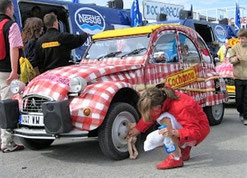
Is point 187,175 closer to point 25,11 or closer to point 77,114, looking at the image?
point 77,114

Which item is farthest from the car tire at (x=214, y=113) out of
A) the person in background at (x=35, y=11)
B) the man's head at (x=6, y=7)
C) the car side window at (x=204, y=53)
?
the person in background at (x=35, y=11)

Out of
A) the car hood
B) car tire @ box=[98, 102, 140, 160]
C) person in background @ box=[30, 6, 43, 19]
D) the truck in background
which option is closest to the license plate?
the car hood

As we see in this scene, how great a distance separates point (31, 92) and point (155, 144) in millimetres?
1672

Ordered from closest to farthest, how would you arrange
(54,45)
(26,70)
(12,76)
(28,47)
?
(12,76), (26,70), (54,45), (28,47)

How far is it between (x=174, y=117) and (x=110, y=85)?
2.83 feet

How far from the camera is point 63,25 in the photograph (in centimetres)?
970

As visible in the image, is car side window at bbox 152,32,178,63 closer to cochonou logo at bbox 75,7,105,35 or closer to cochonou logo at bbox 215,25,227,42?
cochonou logo at bbox 75,7,105,35

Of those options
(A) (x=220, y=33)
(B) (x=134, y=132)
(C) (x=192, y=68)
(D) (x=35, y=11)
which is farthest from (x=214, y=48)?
(B) (x=134, y=132)

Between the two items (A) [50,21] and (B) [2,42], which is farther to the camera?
(A) [50,21]

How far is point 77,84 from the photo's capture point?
14.4 ft

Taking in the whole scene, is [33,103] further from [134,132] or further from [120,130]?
[134,132]

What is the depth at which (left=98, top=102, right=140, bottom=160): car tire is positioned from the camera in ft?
14.4

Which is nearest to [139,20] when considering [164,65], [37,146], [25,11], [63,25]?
[63,25]

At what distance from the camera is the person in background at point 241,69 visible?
682 cm
